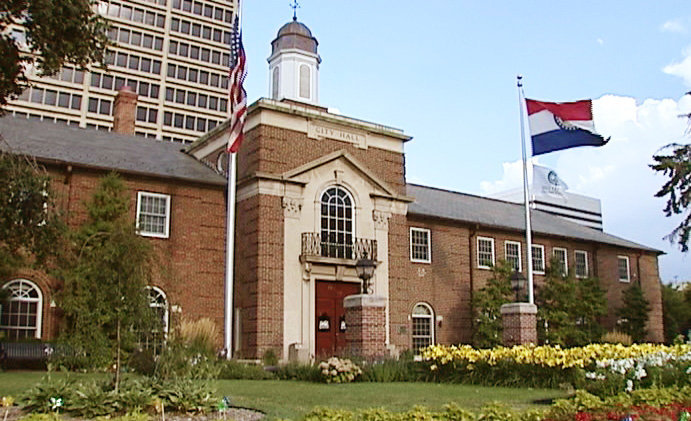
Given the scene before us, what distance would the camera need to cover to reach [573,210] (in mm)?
99000

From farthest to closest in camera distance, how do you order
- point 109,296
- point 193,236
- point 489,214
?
point 489,214 → point 193,236 → point 109,296

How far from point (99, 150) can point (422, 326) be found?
1376 cm

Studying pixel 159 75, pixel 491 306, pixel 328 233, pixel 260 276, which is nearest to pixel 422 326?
pixel 491 306

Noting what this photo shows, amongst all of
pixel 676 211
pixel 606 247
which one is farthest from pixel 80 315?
pixel 606 247

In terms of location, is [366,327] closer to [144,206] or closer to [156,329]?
[156,329]

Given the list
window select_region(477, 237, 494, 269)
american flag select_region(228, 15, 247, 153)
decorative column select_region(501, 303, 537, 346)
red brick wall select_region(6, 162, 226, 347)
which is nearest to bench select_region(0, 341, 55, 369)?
red brick wall select_region(6, 162, 226, 347)

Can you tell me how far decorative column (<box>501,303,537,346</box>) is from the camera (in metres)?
20.1

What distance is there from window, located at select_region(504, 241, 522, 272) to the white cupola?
35.5 feet

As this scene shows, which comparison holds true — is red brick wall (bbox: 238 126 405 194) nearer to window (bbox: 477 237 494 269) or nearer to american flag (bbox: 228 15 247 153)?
american flag (bbox: 228 15 247 153)

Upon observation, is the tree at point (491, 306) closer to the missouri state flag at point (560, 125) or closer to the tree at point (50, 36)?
the missouri state flag at point (560, 125)

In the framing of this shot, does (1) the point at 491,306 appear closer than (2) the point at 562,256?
Yes

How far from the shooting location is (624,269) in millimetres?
38562

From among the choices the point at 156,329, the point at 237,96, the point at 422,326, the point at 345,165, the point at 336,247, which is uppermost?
the point at 237,96

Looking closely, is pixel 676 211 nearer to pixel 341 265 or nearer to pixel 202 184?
pixel 341 265
